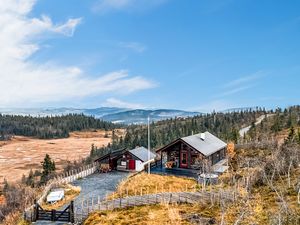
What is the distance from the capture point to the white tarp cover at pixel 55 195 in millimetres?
36037

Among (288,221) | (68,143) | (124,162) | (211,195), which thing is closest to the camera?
(288,221)

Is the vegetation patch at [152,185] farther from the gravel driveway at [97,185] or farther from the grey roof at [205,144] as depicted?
the grey roof at [205,144]

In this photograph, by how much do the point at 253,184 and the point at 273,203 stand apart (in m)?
7.34

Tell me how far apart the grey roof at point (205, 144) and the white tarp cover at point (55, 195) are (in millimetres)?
21105

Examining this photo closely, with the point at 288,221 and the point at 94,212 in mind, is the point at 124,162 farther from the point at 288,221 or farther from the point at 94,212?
the point at 288,221

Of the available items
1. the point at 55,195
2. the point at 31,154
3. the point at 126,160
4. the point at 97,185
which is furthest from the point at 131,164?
the point at 31,154

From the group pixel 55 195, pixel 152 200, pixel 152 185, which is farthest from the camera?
pixel 152 185

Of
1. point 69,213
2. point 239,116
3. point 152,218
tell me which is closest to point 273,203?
point 152,218

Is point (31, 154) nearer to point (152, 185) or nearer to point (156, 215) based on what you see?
point (152, 185)

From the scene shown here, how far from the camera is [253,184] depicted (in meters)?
35.1

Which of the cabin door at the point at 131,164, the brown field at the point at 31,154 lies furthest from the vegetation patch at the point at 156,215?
the brown field at the point at 31,154

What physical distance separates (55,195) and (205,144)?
26961mm

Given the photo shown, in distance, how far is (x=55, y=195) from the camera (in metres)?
36.7

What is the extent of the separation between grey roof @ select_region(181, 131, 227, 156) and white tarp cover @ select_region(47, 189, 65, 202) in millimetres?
21105
